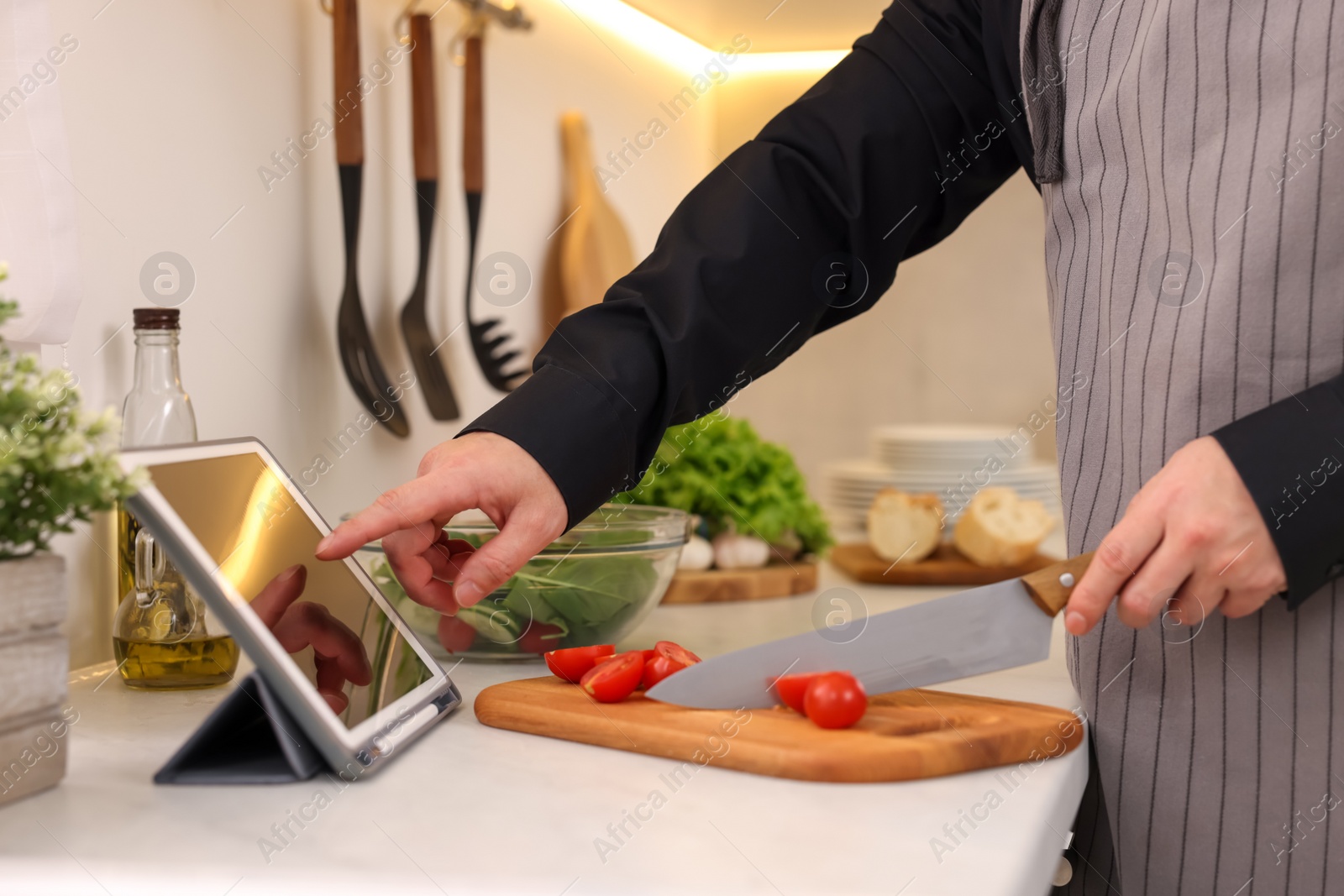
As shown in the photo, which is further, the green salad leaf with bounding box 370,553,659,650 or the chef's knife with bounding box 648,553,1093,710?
the green salad leaf with bounding box 370,553,659,650

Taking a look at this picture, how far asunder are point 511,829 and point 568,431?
0.32 m

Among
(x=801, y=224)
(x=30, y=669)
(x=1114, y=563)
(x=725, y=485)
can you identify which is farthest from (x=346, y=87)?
(x=1114, y=563)

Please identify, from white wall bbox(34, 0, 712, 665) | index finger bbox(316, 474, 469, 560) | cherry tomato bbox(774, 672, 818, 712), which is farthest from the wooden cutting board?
white wall bbox(34, 0, 712, 665)

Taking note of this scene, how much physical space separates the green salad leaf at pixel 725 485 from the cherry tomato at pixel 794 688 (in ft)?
2.32

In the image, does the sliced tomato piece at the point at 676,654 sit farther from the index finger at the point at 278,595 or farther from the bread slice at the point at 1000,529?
the bread slice at the point at 1000,529

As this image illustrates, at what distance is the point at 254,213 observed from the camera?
1.11 meters

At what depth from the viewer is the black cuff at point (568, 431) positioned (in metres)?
0.81

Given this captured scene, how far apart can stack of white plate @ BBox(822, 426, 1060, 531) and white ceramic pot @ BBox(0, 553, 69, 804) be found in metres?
1.37

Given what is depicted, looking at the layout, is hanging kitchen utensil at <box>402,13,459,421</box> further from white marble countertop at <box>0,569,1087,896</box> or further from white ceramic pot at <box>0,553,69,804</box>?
white ceramic pot at <box>0,553,69,804</box>

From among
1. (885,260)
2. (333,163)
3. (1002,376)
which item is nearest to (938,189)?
(885,260)

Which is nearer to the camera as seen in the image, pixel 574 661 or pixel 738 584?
pixel 574 661

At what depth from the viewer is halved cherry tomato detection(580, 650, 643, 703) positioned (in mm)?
761

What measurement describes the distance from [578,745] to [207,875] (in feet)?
0.87

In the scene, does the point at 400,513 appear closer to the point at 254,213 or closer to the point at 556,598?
the point at 556,598
